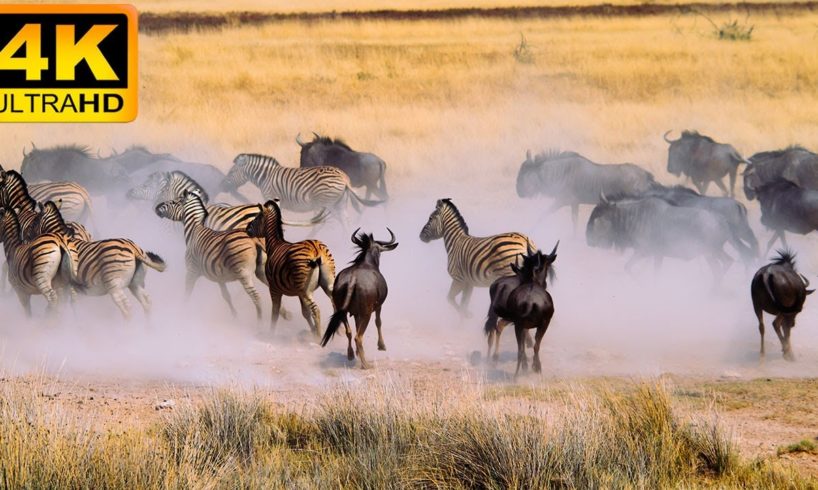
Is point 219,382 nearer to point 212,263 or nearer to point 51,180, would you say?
point 212,263

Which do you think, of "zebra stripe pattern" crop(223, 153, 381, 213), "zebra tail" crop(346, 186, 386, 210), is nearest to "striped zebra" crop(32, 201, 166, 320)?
"zebra stripe pattern" crop(223, 153, 381, 213)

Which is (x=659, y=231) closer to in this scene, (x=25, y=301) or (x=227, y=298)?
(x=227, y=298)

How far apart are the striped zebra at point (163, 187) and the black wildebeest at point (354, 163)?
10.3ft

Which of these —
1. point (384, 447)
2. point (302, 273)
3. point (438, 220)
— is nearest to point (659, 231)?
point (438, 220)

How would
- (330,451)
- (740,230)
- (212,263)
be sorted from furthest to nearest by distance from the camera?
(740,230), (212,263), (330,451)

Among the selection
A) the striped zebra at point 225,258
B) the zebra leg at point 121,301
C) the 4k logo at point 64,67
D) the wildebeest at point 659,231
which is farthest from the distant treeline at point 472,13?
the zebra leg at point 121,301

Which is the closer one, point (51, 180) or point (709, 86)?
point (51, 180)

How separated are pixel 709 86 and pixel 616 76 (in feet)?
7.40

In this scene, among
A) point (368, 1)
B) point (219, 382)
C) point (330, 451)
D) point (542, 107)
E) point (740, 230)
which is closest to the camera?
point (330, 451)

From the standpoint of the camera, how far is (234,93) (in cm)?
3041

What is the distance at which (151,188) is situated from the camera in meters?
20.0

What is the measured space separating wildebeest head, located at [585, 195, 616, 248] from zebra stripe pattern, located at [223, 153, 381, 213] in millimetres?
3373

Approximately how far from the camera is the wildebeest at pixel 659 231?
1808 centimetres

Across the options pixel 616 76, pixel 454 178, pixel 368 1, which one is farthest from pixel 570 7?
pixel 454 178
